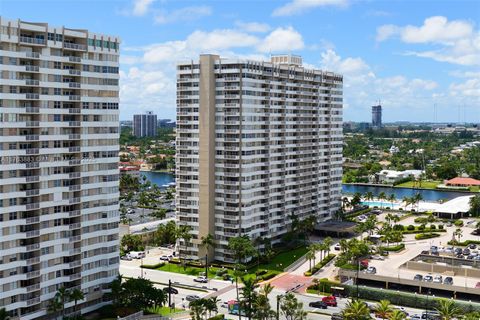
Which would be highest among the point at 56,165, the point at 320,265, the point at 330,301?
the point at 56,165

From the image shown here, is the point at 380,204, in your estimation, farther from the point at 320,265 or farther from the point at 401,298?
the point at 401,298

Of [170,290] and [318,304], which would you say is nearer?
[318,304]

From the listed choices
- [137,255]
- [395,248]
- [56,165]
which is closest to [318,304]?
[395,248]

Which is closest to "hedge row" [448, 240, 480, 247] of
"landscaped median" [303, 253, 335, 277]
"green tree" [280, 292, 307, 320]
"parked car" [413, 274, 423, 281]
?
"landscaped median" [303, 253, 335, 277]

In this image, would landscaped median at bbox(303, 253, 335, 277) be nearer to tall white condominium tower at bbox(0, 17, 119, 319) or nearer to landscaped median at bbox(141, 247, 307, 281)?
landscaped median at bbox(141, 247, 307, 281)

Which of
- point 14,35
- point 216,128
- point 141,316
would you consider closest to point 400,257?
point 216,128

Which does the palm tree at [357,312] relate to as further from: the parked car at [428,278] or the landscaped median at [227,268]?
the landscaped median at [227,268]
